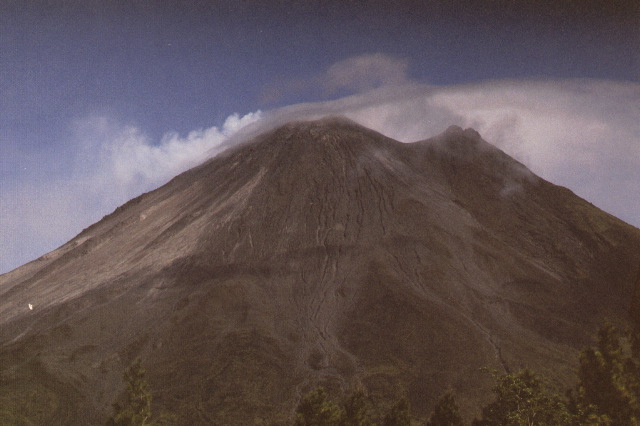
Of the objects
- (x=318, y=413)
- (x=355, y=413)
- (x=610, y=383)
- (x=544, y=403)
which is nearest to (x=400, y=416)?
(x=355, y=413)

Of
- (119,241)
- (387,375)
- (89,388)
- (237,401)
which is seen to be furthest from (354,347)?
(119,241)

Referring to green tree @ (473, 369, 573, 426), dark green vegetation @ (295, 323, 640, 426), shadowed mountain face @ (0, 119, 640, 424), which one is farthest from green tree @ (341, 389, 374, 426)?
shadowed mountain face @ (0, 119, 640, 424)

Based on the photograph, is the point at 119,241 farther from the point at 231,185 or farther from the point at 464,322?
the point at 464,322

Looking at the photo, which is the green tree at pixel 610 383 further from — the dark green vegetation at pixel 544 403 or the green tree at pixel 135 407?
the green tree at pixel 135 407

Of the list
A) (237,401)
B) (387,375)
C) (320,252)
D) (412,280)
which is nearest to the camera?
(237,401)

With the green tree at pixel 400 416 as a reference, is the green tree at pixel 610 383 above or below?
below

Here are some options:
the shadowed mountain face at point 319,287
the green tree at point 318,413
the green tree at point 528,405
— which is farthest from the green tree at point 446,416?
the shadowed mountain face at point 319,287
